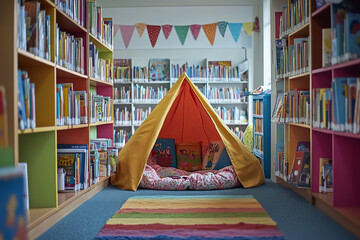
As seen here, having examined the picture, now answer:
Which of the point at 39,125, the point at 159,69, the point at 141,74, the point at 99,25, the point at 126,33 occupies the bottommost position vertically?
the point at 39,125

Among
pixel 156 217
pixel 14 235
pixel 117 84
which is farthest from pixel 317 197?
pixel 117 84

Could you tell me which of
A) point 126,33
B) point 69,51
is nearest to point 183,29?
point 126,33

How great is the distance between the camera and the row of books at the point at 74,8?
3287mm

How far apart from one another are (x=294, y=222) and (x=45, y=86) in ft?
6.86

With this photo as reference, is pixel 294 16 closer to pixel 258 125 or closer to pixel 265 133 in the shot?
pixel 265 133

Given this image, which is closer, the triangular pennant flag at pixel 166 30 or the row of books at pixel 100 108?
the row of books at pixel 100 108

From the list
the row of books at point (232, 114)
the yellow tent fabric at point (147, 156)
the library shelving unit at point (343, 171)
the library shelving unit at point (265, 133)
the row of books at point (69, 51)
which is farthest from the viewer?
the row of books at point (232, 114)

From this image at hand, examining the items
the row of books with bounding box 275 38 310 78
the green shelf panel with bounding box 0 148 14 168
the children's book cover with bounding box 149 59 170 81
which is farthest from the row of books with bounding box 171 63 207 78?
the green shelf panel with bounding box 0 148 14 168

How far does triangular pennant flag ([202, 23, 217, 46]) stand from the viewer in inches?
310

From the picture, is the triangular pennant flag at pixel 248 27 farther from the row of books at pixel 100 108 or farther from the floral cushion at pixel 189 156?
the row of books at pixel 100 108

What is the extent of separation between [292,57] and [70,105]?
222 cm

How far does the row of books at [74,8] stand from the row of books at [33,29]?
38 cm

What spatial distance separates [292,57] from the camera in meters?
4.04

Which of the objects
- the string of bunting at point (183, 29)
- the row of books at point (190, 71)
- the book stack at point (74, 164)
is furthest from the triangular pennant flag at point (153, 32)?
the book stack at point (74, 164)
